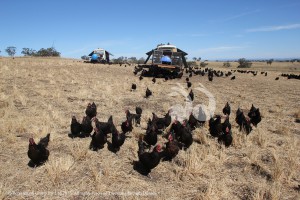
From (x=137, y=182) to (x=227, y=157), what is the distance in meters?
2.73

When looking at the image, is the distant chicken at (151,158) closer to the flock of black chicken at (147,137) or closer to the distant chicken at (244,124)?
the flock of black chicken at (147,137)

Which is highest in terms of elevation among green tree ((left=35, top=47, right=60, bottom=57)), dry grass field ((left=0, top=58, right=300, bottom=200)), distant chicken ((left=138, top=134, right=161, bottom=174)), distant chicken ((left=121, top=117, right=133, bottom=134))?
green tree ((left=35, top=47, right=60, bottom=57))

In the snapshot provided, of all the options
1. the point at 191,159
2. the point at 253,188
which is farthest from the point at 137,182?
the point at 253,188

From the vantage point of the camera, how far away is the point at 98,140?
7219 mm

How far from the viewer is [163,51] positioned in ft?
89.9

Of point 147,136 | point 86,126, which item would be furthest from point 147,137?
point 86,126

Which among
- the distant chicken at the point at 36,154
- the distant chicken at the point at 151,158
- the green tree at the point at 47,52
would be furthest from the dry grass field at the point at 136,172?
the green tree at the point at 47,52

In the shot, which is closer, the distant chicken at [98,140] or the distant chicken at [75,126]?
the distant chicken at [98,140]

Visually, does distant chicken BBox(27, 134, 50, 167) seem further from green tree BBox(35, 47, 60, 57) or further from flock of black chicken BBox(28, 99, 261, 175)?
green tree BBox(35, 47, 60, 57)

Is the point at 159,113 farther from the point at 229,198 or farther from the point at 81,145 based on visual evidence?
the point at 229,198

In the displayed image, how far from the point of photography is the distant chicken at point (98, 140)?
7.21 meters

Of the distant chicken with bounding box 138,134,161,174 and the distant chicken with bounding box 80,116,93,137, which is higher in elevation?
the distant chicken with bounding box 80,116,93,137

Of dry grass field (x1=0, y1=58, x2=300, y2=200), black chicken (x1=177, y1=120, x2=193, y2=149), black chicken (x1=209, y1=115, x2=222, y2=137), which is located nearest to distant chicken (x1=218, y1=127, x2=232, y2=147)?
dry grass field (x1=0, y1=58, x2=300, y2=200)

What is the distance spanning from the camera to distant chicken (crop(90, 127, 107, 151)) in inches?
284
